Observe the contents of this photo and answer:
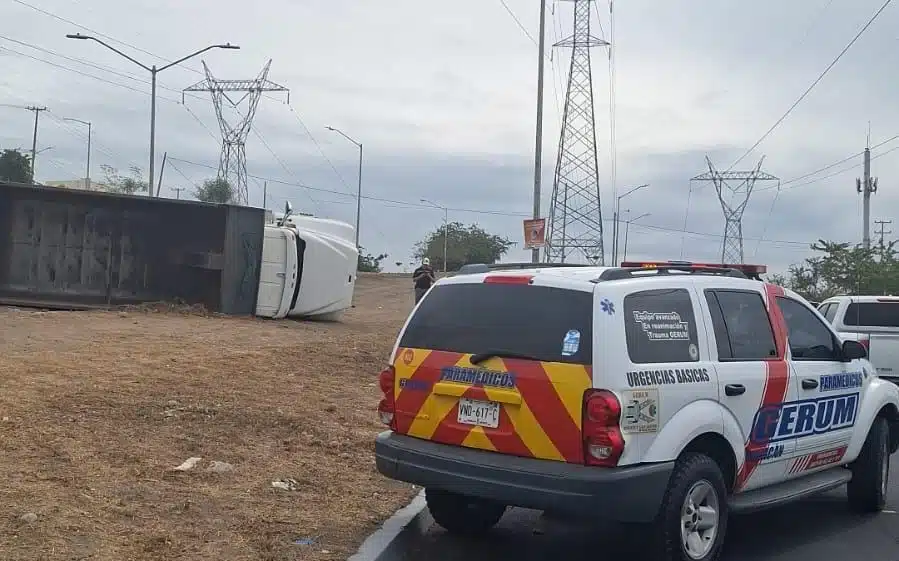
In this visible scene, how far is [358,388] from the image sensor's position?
43.2 ft

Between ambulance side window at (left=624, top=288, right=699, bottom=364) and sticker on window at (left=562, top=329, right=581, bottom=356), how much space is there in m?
0.30

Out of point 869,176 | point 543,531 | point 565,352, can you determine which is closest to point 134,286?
point 543,531

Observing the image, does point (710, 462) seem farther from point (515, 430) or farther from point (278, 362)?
point (278, 362)

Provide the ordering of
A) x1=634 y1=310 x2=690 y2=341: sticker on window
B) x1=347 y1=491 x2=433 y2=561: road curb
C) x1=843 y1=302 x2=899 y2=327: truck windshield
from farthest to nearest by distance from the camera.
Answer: x1=843 y1=302 x2=899 y2=327: truck windshield, x1=347 y1=491 x2=433 y2=561: road curb, x1=634 y1=310 x2=690 y2=341: sticker on window

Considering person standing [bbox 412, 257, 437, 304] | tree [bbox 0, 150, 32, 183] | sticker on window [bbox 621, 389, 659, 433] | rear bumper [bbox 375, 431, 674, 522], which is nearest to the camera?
rear bumper [bbox 375, 431, 674, 522]

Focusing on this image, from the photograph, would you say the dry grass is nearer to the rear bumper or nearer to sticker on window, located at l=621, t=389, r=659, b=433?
the rear bumper

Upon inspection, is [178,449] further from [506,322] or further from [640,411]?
[640,411]

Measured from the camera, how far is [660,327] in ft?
20.1

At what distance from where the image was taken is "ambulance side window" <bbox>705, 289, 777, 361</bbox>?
6605 millimetres

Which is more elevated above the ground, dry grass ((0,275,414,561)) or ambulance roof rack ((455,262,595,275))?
ambulance roof rack ((455,262,595,275))

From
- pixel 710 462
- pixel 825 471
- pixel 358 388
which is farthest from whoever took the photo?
pixel 358 388

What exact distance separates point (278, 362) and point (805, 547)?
8202 millimetres

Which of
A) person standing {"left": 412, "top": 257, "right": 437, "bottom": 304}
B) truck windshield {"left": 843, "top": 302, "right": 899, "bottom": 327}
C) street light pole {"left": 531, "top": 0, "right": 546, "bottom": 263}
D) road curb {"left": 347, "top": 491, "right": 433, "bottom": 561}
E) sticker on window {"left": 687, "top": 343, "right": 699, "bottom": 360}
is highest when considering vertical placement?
street light pole {"left": 531, "top": 0, "right": 546, "bottom": 263}

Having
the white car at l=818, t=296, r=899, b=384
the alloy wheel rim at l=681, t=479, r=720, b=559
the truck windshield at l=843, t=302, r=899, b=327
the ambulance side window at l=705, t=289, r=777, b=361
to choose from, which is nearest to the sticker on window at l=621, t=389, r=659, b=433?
the alloy wheel rim at l=681, t=479, r=720, b=559
